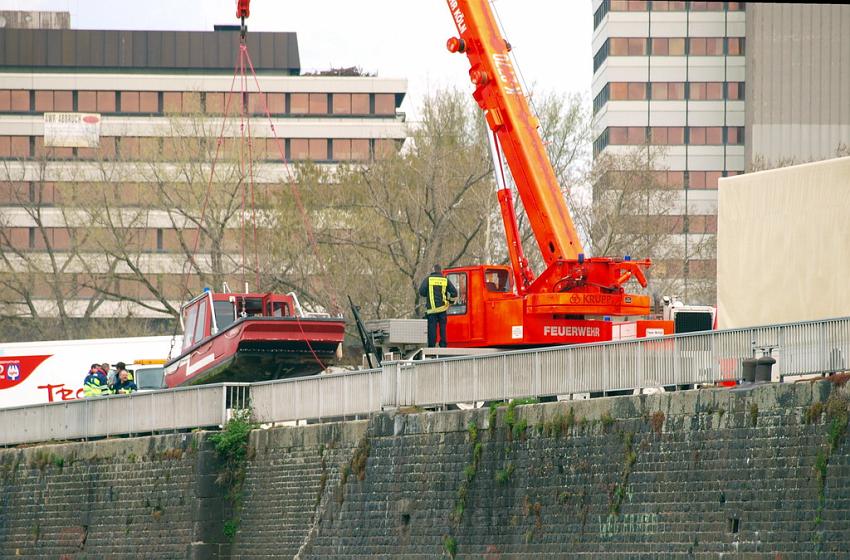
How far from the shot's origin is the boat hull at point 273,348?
2959cm

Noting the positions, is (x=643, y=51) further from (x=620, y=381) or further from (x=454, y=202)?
(x=620, y=381)

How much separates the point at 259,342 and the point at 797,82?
183 feet

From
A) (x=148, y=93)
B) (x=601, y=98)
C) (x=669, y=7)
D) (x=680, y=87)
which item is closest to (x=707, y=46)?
(x=680, y=87)

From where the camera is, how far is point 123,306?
74.2m

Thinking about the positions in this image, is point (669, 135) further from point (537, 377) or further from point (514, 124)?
point (537, 377)

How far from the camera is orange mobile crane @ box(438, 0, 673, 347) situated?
1097 inches

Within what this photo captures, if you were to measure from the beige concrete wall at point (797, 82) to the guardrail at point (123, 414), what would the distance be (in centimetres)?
5040

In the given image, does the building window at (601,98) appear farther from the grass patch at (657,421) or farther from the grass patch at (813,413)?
the grass patch at (813,413)

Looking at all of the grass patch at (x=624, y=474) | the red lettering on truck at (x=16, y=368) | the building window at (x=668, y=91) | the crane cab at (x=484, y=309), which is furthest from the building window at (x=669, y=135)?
the grass patch at (x=624, y=474)

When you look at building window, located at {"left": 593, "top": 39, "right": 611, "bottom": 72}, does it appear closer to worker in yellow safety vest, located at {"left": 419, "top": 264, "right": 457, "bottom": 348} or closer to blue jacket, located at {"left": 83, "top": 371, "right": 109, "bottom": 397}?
blue jacket, located at {"left": 83, "top": 371, "right": 109, "bottom": 397}

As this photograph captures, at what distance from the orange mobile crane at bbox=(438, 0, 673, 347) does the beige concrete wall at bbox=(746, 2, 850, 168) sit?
166 ft

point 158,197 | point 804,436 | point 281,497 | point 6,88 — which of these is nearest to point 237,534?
point 281,497

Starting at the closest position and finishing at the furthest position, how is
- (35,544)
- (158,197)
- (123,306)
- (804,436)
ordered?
1. (804,436)
2. (35,544)
3. (158,197)
4. (123,306)

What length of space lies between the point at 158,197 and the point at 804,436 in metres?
42.4
